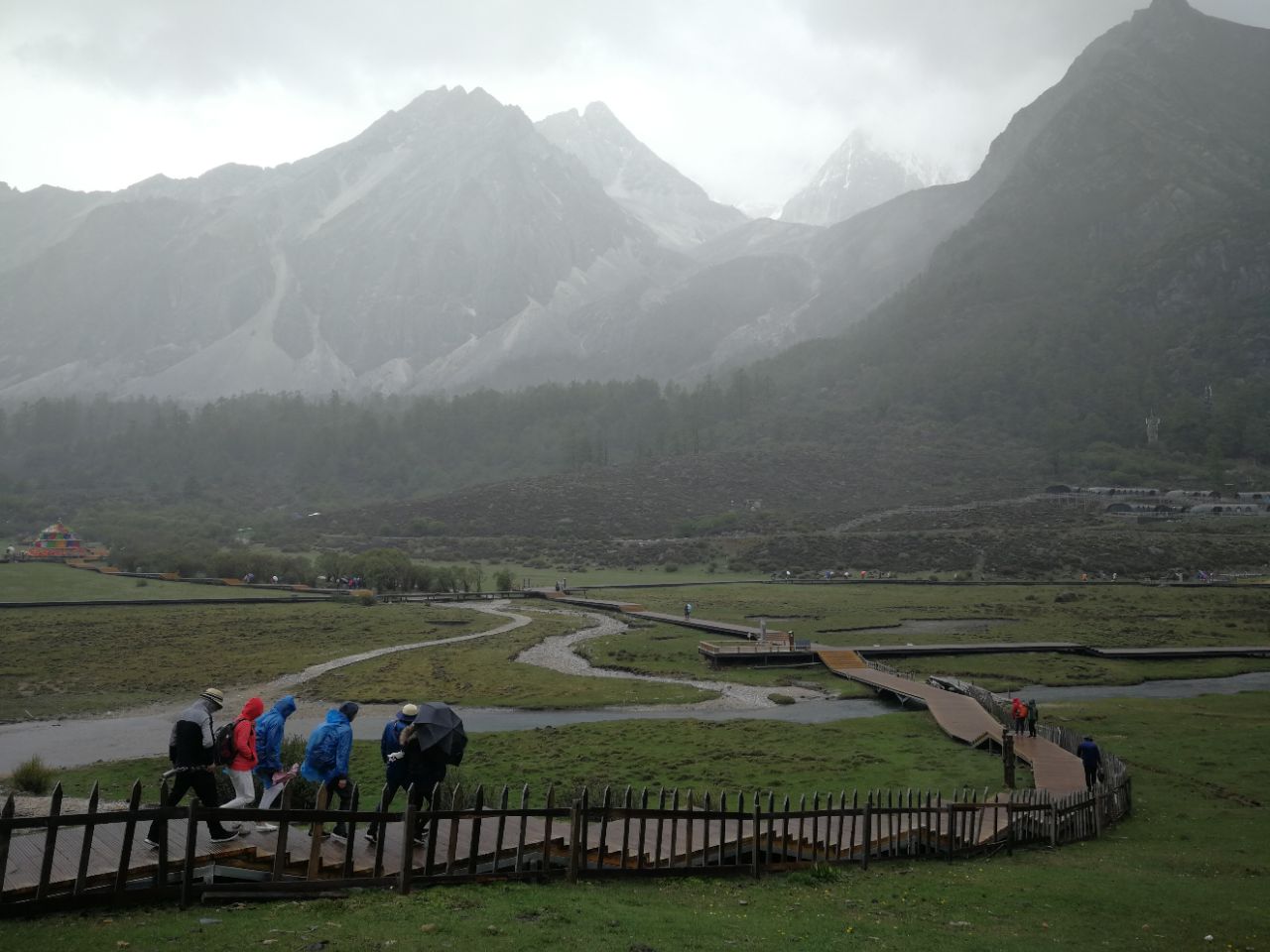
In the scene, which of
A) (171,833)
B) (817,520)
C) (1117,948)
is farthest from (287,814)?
(817,520)

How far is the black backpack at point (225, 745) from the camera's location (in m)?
12.5

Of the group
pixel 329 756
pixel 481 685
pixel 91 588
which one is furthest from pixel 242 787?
→ pixel 91 588

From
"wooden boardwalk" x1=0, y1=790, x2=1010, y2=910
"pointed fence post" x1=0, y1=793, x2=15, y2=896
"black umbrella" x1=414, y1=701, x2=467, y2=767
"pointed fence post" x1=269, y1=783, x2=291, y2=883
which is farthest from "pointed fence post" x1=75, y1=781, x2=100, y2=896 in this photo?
"black umbrella" x1=414, y1=701, x2=467, y2=767

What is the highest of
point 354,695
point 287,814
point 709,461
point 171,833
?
point 709,461

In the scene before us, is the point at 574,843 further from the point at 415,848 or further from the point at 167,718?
the point at 167,718

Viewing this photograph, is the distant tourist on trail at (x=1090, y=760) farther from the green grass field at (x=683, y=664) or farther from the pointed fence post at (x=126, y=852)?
the pointed fence post at (x=126, y=852)

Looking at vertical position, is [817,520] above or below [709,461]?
below

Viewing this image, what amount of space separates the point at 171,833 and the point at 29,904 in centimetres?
224

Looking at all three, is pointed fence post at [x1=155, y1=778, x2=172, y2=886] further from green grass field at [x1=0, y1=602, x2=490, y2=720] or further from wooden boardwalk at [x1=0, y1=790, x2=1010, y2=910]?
green grass field at [x1=0, y1=602, x2=490, y2=720]

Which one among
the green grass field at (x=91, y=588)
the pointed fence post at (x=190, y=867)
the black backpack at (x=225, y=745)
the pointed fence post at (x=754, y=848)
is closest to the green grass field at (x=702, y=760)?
the pointed fence post at (x=754, y=848)

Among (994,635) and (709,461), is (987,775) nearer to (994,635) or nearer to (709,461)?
(994,635)

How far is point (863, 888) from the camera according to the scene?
13.3 metres

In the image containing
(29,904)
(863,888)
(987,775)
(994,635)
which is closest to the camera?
(29,904)

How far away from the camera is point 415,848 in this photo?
462 inches
